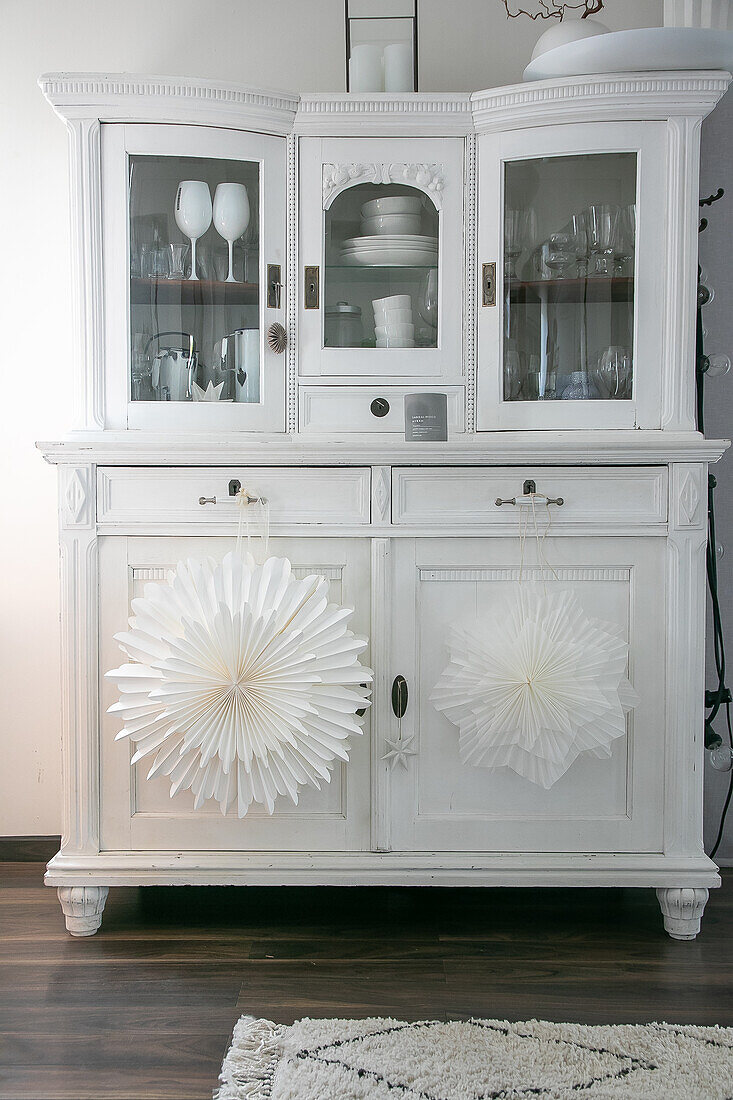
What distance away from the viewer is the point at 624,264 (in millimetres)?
1913

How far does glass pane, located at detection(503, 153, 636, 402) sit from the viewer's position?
1914mm

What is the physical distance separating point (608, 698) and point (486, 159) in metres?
1.19

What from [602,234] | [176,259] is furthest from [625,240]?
[176,259]

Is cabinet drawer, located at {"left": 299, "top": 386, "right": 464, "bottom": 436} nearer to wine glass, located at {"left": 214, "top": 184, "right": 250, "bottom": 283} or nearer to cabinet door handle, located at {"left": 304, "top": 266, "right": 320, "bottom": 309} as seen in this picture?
cabinet door handle, located at {"left": 304, "top": 266, "right": 320, "bottom": 309}

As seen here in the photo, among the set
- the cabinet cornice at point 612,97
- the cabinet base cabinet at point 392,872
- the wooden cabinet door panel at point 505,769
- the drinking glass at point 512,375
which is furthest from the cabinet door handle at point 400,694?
the cabinet cornice at point 612,97

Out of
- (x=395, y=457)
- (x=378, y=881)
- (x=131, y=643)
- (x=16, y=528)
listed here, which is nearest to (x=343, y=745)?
(x=378, y=881)

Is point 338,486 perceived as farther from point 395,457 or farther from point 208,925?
point 208,925

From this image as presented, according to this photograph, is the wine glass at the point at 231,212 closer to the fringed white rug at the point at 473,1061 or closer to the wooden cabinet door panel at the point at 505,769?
the wooden cabinet door panel at the point at 505,769

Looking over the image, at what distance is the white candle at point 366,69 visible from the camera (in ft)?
6.72

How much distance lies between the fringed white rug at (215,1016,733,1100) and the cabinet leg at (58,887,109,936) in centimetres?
49

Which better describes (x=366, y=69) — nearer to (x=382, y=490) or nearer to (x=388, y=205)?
(x=388, y=205)

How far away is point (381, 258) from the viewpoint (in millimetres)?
1969

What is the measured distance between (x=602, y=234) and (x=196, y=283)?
903mm

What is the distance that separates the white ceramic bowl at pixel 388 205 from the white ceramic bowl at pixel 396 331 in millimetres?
248
